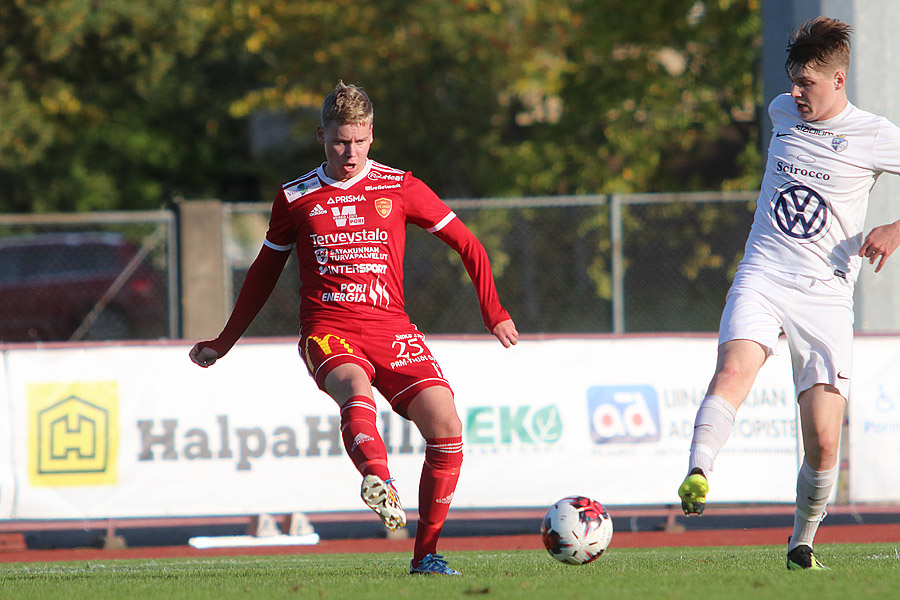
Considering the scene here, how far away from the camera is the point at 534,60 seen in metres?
22.9

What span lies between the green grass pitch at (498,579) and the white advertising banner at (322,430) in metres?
1.81

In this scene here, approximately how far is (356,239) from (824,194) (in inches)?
88.3

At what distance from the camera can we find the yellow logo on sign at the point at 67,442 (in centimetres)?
959

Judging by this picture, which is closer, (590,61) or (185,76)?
(590,61)

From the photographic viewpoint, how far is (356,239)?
5.89m

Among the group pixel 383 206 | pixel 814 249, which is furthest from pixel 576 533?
pixel 383 206

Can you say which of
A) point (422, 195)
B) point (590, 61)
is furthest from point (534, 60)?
point (422, 195)

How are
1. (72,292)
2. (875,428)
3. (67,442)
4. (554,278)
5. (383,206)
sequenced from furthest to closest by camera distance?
(72,292) < (554,278) < (875,428) < (67,442) < (383,206)

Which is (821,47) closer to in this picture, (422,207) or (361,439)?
(422,207)

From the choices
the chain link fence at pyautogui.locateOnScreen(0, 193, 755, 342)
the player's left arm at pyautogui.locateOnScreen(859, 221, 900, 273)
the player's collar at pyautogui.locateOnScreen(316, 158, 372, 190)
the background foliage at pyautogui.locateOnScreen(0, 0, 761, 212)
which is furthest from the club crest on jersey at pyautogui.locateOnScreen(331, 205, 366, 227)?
the background foliage at pyautogui.locateOnScreen(0, 0, 761, 212)

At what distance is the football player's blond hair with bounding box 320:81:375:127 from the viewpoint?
5.79 meters

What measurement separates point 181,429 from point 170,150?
2275cm

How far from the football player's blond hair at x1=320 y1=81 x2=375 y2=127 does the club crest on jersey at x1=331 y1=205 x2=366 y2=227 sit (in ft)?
1.38

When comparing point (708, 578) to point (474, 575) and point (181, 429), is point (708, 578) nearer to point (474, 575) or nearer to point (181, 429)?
point (474, 575)
